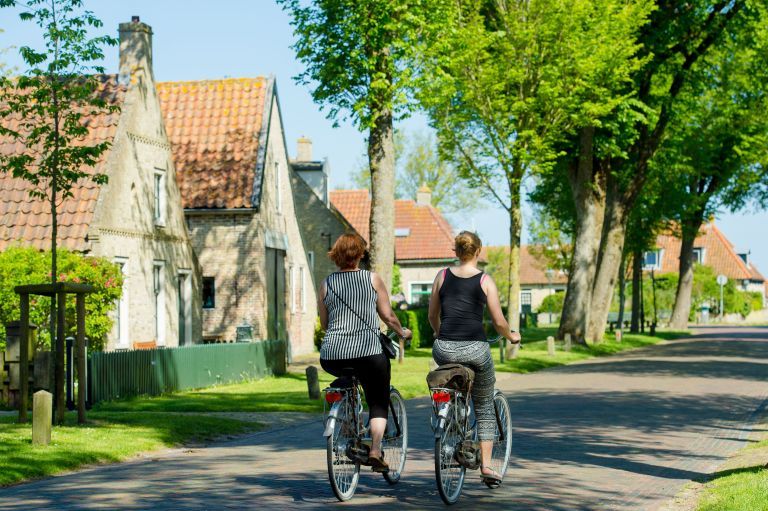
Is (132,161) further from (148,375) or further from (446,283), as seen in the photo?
(446,283)

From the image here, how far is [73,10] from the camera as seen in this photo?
18781 millimetres

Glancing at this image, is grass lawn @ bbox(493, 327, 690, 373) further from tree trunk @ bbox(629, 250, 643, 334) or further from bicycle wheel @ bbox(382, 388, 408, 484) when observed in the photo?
bicycle wheel @ bbox(382, 388, 408, 484)

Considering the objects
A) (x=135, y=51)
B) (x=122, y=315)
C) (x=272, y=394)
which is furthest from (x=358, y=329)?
(x=135, y=51)

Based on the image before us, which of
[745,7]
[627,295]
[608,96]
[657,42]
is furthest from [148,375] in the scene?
[627,295]

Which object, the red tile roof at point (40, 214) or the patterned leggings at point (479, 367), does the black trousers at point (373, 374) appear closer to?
the patterned leggings at point (479, 367)

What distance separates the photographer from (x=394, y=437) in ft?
33.8

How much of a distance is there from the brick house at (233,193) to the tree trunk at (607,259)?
531 inches

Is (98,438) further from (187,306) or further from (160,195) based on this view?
(187,306)

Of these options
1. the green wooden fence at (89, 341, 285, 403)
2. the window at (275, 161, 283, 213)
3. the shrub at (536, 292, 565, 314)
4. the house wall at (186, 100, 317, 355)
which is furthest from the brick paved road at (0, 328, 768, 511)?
the shrub at (536, 292, 565, 314)

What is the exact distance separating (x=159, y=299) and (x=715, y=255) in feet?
309

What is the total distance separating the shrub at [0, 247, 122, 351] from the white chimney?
35420 millimetres

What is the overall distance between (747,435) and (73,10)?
39.1 feet

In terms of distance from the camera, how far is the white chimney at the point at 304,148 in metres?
61.3

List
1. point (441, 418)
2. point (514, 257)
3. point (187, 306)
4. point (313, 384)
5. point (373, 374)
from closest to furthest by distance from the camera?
point (441, 418) < point (373, 374) < point (313, 384) < point (187, 306) < point (514, 257)
